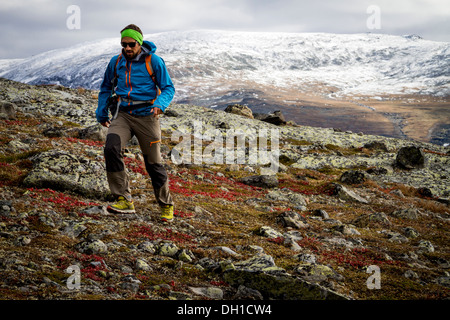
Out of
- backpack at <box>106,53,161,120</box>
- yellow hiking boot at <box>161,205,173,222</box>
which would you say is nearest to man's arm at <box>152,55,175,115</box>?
backpack at <box>106,53,161,120</box>

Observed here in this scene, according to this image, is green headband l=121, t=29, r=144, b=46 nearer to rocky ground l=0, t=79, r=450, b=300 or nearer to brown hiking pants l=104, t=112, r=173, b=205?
brown hiking pants l=104, t=112, r=173, b=205

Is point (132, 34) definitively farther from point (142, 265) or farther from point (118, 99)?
point (142, 265)

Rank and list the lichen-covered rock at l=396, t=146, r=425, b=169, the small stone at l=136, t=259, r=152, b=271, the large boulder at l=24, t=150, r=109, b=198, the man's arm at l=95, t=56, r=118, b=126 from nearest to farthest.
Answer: the small stone at l=136, t=259, r=152, b=271 < the man's arm at l=95, t=56, r=118, b=126 < the large boulder at l=24, t=150, r=109, b=198 < the lichen-covered rock at l=396, t=146, r=425, b=169

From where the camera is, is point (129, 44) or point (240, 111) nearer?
point (129, 44)

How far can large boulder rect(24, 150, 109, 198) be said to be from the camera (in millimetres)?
10242

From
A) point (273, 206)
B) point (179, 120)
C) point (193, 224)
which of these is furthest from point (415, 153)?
point (193, 224)

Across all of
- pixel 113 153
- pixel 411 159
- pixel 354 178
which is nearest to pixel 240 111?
pixel 411 159

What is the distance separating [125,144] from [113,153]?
1.93 feet

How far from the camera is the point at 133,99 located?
7.93 metres

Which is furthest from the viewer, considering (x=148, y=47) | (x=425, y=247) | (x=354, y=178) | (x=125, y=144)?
(x=354, y=178)

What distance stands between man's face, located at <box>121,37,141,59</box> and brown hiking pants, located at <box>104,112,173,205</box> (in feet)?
4.91

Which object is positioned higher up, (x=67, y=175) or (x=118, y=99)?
(x=118, y=99)
